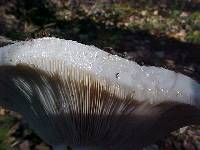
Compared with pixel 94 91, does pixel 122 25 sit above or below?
below

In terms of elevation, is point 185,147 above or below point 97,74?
below

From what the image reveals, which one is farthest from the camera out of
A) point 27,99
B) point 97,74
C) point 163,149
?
point 163,149

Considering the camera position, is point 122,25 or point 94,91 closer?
point 94,91

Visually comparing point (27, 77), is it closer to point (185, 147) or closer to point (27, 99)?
point (27, 99)

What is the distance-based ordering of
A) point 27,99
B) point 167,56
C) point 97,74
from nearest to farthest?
point 97,74
point 27,99
point 167,56

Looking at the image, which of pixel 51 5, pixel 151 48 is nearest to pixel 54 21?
pixel 51 5
